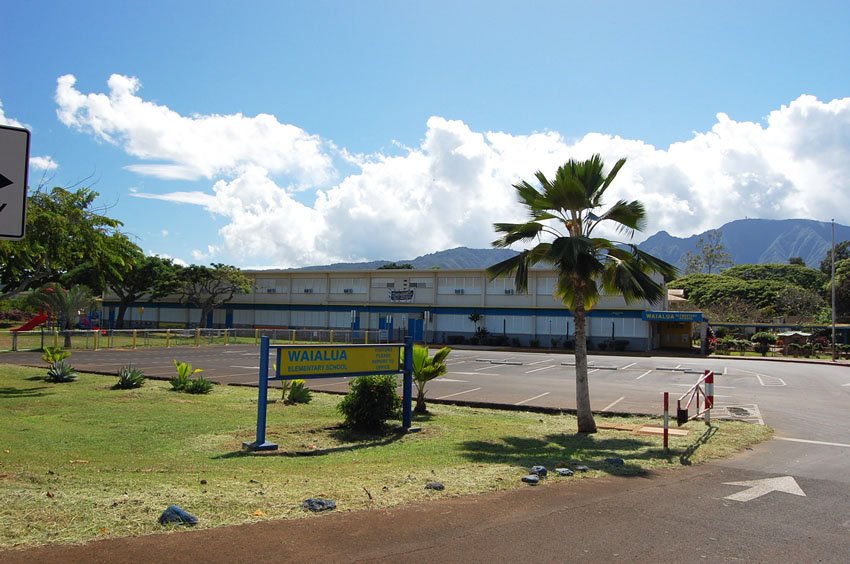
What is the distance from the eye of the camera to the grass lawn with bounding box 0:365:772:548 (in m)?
6.11

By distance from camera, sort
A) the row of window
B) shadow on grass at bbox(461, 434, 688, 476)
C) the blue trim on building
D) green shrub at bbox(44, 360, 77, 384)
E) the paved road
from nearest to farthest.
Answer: the paved road, shadow on grass at bbox(461, 434, 688, 476), green shrub at bbox(44, 360, 77, 384), the blue trim on building, the row of window

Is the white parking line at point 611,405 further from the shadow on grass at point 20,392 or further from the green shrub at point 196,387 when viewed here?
the shadow on grass at point 20,392

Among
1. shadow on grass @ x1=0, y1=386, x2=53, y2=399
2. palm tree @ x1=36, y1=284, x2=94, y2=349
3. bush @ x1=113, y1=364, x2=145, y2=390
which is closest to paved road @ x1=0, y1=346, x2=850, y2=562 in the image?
shadow on grass @ x1=0, y1=386, x2=53, y2=399

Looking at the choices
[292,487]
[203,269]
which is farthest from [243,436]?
[203,269]

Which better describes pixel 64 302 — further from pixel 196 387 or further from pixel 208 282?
pixel 196 387

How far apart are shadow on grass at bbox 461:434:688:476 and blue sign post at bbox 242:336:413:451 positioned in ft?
8.57

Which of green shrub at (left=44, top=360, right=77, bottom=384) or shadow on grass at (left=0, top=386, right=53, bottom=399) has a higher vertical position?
green shrub at (left=44, top=360, right=77, bottom=384)

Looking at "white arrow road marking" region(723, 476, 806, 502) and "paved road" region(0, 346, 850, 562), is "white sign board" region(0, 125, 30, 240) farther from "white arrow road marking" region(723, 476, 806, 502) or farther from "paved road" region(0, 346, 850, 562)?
"white arrow road marking" region(723, 476, 806, 502)

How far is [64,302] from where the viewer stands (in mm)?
42500

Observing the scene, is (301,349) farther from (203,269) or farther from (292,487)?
(203,269)

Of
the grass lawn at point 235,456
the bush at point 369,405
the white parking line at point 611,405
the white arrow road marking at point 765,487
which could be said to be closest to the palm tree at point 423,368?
the grass lawn at point 235,456

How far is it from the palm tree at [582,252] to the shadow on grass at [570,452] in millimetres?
1296

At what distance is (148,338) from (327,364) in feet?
109

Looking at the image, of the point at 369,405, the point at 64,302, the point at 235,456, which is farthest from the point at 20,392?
the point at 64,302
